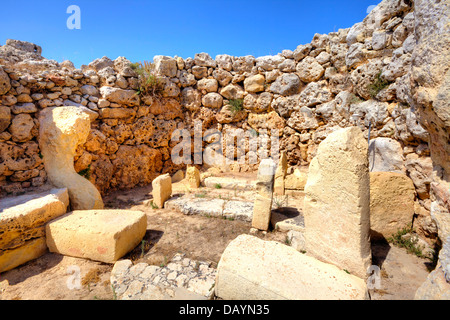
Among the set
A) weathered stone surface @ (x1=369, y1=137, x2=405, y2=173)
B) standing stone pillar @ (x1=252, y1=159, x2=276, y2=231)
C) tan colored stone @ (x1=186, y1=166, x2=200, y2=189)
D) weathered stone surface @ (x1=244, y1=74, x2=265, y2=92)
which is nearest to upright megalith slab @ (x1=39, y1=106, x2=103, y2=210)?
tan colored stone @ (x1=186, y1=166, x2=200, y2=189)

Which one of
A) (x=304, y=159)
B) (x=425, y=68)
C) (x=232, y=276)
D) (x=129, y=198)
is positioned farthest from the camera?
(x=304, y=159)

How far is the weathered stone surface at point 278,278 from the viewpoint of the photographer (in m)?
1.73

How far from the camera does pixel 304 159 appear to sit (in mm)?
6641

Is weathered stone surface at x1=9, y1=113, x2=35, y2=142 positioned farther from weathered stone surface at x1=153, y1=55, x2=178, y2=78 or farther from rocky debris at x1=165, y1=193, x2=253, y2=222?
weathered stone surface at x1=153, y1=55, x2=178, y2=78

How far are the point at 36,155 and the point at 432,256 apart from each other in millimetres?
6426

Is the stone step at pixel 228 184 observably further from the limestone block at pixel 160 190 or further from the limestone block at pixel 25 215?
the limestone block at pixel 25 215

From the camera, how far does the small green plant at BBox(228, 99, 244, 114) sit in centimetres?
701

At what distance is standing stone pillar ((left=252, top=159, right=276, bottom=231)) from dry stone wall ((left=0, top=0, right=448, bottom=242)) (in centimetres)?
195

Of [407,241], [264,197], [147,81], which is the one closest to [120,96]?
[147,81]

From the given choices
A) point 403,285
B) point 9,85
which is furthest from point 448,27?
point 9,85

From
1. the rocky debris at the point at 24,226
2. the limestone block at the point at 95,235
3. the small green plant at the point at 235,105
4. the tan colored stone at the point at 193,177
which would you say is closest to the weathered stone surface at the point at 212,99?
the small green plant at the point at 235,105

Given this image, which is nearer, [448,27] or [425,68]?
[448,27]

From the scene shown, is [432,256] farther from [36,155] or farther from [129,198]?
[36,155]
